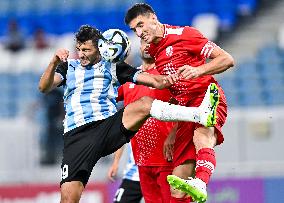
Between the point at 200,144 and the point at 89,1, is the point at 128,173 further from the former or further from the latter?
the point at 89,1

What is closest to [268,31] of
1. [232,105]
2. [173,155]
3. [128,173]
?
[232,105]

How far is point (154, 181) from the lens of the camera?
8117mm

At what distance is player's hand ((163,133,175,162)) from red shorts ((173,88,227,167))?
40 millimetres

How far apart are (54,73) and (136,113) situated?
0.86m

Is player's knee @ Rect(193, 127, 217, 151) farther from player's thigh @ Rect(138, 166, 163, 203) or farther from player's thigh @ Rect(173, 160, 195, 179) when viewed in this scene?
player's thigh @ Rect(138, 166, 163, 203)

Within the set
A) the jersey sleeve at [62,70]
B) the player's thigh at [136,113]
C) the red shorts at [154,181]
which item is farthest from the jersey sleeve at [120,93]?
the player's thigh at [136,113]

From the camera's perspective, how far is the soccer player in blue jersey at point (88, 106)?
7332mm

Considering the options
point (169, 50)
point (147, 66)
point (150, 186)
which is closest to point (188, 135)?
point (169, 50)

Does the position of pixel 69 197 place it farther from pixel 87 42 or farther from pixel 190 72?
pixel 190 72

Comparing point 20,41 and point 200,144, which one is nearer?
point 200,144

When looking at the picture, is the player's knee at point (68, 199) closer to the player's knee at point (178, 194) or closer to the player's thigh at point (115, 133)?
the player's thigh at point (115, 133)

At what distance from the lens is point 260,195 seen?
37.1 ft

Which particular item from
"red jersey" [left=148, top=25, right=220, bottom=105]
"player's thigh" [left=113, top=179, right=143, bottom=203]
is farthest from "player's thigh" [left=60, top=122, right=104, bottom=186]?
"player's thigh" [left=113, top=179, right=143, bottom=203]

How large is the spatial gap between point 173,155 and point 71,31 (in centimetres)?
1199
